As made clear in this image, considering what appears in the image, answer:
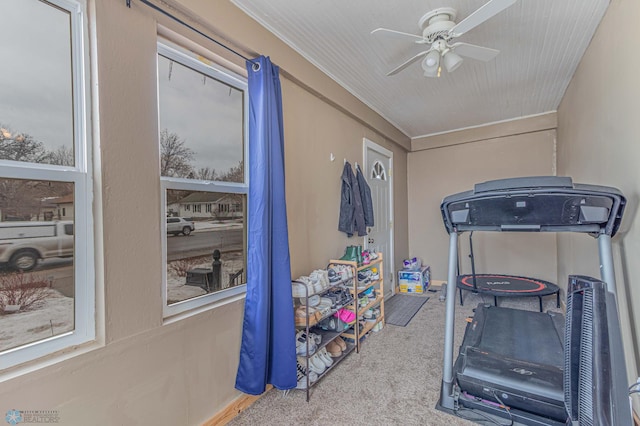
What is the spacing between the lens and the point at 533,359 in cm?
202

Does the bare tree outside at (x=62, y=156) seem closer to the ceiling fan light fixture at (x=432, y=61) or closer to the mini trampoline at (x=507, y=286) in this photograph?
the ceiling fan light fixture at (x=432, y=61)

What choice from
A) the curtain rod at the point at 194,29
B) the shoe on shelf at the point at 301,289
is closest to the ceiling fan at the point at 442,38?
the curtain rod at the point at 194,29

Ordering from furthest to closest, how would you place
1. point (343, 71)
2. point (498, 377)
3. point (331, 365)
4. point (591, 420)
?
point (343, 71)
point (331, 365)
point (498, 377)
point (591, 420)

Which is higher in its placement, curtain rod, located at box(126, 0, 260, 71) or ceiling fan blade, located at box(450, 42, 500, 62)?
ceiling fan blade, located at box(450, 42, 500, 62)

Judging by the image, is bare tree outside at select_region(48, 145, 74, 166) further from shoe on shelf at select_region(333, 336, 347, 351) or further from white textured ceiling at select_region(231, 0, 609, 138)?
shoe on shelf at select_region(333, 336, 347, 351)

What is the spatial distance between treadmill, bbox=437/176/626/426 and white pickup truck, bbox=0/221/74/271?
2053 millimetres

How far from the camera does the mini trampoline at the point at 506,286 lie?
11.3 ft

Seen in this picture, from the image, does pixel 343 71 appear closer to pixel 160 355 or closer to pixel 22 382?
pixel 160 355

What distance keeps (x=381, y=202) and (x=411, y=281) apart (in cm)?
140

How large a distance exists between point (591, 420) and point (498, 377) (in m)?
0.62

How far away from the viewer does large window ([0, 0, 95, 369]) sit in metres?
1.13

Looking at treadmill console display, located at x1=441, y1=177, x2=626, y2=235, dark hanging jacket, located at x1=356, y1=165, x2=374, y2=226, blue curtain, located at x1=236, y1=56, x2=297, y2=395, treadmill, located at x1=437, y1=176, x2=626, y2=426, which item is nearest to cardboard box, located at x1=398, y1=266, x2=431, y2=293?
dark hanging jacket, located at x1=356, y1=165, x2=374, y2=226

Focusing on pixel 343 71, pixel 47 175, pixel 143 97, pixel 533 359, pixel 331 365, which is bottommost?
pixel 331 365

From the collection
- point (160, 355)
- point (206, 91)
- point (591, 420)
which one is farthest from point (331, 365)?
point (206, 91)
